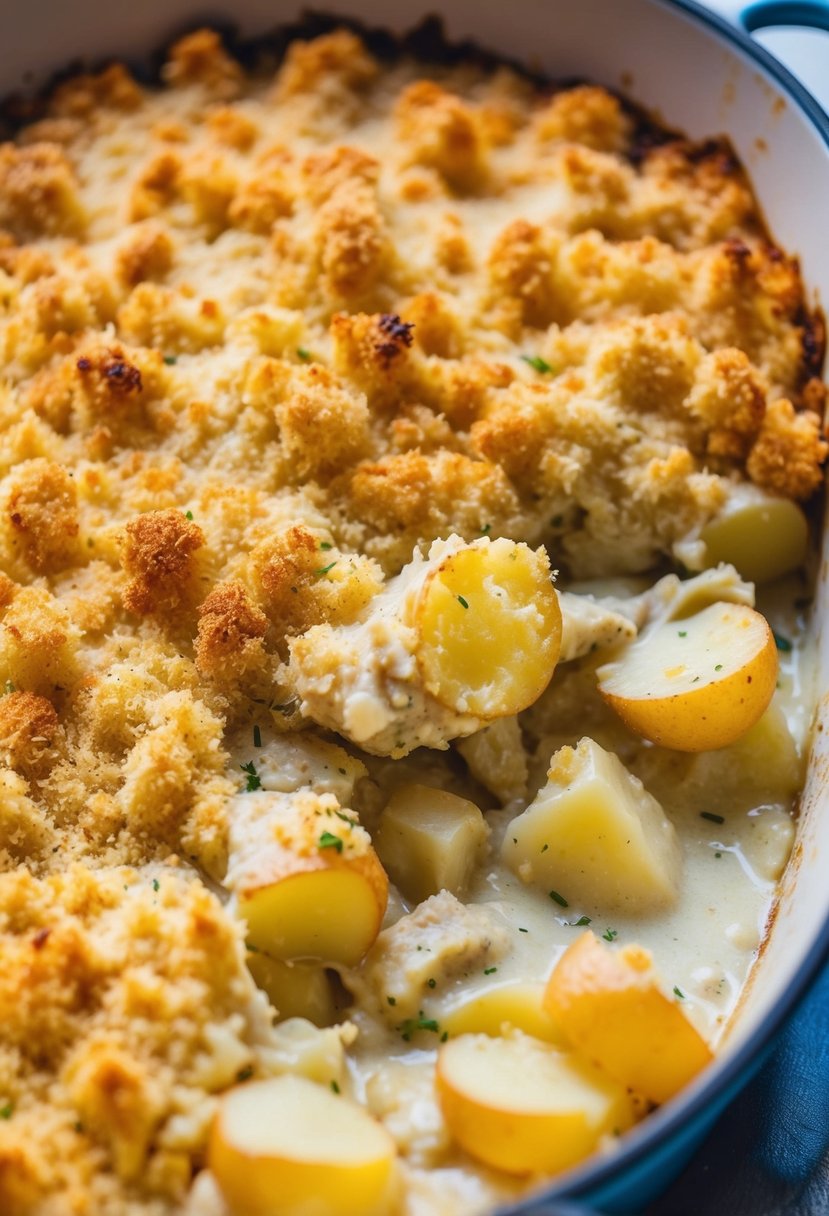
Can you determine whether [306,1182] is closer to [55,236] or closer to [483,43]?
[55,236]

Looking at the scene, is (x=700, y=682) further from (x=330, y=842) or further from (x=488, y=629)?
(x=330, y=842)

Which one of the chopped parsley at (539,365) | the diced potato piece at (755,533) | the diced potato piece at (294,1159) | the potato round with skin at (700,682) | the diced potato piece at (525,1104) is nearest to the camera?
the diced potato piece at (294,1159)

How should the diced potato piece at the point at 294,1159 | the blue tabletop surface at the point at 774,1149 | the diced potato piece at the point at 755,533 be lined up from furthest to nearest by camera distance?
the diced potato piece at the point at 755,533 → the blue tabletop surface at the point at 774,1149 → the diced potato piece at the point at 294,1159

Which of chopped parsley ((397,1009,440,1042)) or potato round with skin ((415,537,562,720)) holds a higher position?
potato round with skin ((415,537,562,720))

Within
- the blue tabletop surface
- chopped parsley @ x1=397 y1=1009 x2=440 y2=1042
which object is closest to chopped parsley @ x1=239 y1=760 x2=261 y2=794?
chopped parsley @ x1=397 y1=1009 x2=440 y2=1042

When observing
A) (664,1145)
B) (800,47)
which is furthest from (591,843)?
(800,47)

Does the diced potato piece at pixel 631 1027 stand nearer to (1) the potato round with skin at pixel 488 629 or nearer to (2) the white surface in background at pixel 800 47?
(1) the potato round with skin at pixel 488 629

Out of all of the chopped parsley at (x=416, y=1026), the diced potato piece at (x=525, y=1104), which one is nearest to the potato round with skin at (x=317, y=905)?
the chopped parsley at (x=416, y=1026)

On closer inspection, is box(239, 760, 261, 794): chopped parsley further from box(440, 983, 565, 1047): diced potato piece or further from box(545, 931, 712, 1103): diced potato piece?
box(545, 931, 712, 1103): diced potato piece
